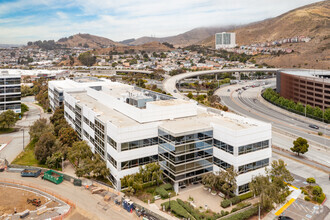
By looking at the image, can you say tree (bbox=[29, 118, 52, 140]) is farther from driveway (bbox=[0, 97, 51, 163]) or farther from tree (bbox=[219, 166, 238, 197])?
tree (bbox=[219, 166, 238, 197])

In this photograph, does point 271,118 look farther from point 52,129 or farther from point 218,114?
point 52,129

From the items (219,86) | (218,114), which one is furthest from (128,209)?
(219,86)

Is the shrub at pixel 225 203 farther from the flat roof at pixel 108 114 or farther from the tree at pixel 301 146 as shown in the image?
the tree at pixel 301 146

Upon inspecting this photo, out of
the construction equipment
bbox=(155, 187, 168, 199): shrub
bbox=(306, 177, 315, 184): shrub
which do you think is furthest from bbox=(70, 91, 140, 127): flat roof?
bbox=(306, 177, 315, 184): shrub

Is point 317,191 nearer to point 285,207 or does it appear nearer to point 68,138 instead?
point 285,207

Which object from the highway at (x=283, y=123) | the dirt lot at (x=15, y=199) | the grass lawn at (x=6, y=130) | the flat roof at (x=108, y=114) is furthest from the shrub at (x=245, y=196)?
the grass lawn at (x=6, y=130)

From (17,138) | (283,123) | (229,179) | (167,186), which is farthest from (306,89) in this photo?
(17,138)
